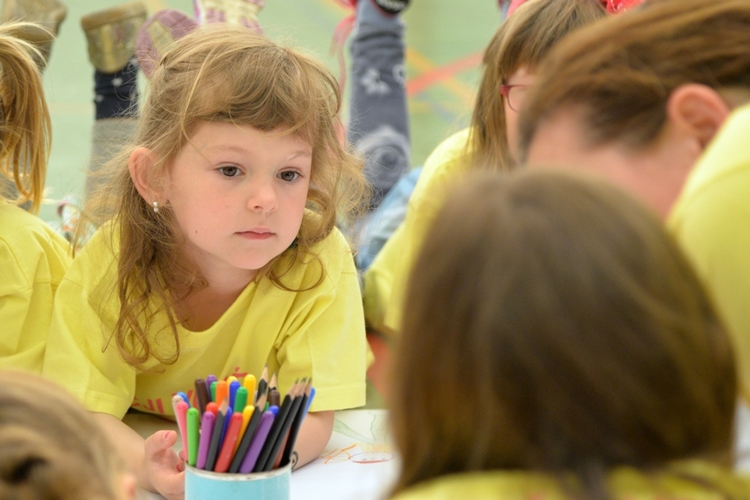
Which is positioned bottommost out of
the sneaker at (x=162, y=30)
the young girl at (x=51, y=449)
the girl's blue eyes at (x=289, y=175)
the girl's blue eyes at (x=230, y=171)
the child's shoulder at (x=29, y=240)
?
the young girl at (x=51, y=449)

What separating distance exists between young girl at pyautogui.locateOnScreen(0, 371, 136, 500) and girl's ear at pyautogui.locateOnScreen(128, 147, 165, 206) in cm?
52

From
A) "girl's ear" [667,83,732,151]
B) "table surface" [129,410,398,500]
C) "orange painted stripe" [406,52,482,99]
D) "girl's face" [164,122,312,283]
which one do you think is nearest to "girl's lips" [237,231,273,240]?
"girl's face" [164,122,312,283]

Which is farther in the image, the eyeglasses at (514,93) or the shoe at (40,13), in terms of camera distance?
the shoe at (40,13)

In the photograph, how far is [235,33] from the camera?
0.90 meters

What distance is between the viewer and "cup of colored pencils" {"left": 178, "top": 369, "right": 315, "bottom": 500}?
0.56 m

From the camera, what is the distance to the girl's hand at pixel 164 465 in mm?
690

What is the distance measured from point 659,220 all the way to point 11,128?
0.79 metres

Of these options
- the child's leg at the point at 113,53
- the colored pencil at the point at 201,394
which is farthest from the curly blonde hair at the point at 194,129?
the child's leg at the point at 113,53

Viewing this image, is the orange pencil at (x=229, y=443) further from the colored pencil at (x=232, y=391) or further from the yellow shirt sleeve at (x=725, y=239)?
the yellow shirt sleeve at (x=725, y=239)

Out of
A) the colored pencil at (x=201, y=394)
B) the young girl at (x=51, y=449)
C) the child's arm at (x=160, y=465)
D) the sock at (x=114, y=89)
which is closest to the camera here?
the young girl at (x=51, y=449)

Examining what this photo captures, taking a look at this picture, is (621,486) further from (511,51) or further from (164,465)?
(511,51)

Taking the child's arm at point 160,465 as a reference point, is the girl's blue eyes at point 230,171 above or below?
above

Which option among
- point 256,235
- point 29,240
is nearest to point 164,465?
point 256,235

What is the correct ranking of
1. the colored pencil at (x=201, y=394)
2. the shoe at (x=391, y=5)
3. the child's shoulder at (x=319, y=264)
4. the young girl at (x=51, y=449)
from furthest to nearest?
the shoe at (x=391, y=5)
the child's shoulder at (x=319, y=264)
the colored pencil at (x=201, y=394)
the young girl at (x=51, y=449)
